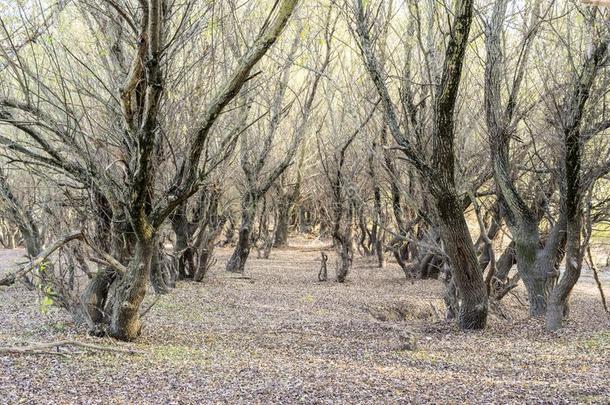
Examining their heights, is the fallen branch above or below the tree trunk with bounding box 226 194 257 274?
below

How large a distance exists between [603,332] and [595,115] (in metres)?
2.95

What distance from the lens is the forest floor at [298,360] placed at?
15.9 ft

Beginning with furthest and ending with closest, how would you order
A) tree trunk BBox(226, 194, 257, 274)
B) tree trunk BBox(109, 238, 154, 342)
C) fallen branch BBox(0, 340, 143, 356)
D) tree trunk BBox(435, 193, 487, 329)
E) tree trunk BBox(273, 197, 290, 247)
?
1. tree trunk BBox(273, 197, 290, 247)
2. tree trunk BBox(226, 194, 257, 274)
3. tree trunk BBox(435, 193, 487, 329)
4. tree trunk BBox(109, 238, 154, 342)
5. fallen branch BBox(0, 340, 143, 356)

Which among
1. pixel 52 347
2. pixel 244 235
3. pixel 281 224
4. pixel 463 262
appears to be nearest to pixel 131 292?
pixel 52 347

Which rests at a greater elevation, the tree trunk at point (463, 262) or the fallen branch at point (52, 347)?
the tree trunk at point (463, 262)

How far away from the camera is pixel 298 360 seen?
6.55 metres

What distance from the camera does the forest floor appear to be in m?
4.86

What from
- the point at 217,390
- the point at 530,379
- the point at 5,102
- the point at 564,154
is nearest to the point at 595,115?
the point at 564,154

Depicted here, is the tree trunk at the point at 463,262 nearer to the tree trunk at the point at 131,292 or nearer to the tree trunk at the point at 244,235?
the tree trunk at the point at 131,292

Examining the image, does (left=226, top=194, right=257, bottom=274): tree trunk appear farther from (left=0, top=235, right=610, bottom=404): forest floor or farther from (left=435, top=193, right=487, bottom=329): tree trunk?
(left=435, top=193, right=487, bottom=329): tree trunk

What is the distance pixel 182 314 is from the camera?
10109mm

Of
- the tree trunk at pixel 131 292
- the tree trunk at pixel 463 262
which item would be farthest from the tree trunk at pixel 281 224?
the tree trunk at pixel 131 292

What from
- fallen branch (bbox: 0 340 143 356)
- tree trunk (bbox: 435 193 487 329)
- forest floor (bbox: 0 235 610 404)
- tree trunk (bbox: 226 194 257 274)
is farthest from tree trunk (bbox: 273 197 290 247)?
fallen branch (bbox: 0 340 143 356)

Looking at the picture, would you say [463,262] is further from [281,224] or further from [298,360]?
[281,224]
